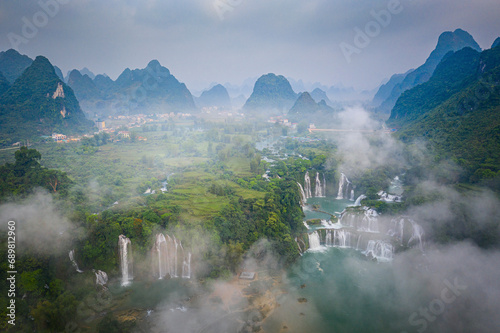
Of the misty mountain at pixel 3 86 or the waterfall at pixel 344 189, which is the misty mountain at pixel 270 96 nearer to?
the misty mountain at pixel 3 86

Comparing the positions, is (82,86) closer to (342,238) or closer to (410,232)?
(342,238)

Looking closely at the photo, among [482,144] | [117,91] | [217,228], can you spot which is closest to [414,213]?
[482,144]

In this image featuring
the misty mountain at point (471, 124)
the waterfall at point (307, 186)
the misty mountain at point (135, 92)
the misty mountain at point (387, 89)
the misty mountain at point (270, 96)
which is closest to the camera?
the misty mountain at point (471, 124)

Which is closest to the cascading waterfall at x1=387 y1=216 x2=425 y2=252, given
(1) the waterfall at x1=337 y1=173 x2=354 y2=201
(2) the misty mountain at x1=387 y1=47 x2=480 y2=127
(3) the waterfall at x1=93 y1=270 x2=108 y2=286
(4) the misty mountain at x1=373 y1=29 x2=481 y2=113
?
(1) the waterfall at x1=337 y1=173 x2=354 y2=201

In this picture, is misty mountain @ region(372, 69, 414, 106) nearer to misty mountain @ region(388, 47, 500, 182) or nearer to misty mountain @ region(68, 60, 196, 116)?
misty mountain @ region(388, 47, 500, 182)

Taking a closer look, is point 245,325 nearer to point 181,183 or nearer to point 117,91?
point 181,183

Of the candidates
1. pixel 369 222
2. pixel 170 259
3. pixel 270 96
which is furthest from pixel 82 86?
pixel 369 222

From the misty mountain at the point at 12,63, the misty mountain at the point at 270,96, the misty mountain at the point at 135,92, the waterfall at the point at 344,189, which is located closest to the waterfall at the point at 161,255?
the waterfall at the point at 344,189
